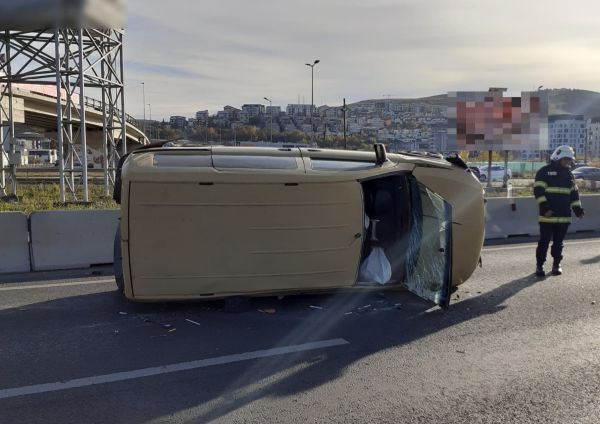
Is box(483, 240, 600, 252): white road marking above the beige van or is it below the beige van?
below

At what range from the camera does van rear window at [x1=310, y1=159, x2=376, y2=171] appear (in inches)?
216

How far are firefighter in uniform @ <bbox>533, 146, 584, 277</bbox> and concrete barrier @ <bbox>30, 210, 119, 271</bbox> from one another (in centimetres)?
623

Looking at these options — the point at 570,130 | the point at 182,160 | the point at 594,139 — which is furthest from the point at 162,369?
the point at 594,139

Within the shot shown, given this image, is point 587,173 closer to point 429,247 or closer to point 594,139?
point 429,247

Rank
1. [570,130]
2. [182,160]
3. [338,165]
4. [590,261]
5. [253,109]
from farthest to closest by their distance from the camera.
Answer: [253,109] < [570,130] < [590,261] < [338,165] < [182,160]

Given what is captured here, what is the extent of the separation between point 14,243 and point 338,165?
4826mm

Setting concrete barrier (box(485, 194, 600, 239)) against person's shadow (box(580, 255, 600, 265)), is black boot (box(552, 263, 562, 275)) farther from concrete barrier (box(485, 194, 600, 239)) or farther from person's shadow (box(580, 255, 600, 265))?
concrete barrier (box(485, 194, 600, 239))

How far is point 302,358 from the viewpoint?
4422 mm

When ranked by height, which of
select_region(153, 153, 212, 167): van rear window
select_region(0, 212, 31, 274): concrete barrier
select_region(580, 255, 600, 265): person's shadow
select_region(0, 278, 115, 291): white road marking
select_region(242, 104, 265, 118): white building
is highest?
select_region(242, 104, 265, 118): white building

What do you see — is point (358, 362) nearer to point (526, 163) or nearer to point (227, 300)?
point (227, 300)

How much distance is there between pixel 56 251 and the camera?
7633mm

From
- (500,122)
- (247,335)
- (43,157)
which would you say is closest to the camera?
(247,335)

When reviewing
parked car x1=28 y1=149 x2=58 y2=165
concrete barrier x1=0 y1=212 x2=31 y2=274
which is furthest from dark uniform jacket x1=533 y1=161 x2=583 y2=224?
parked car x1=28 y1=149 x2=58 y2=165

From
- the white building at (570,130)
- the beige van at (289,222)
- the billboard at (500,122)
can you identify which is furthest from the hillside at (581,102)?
the beige van at (289,222)
